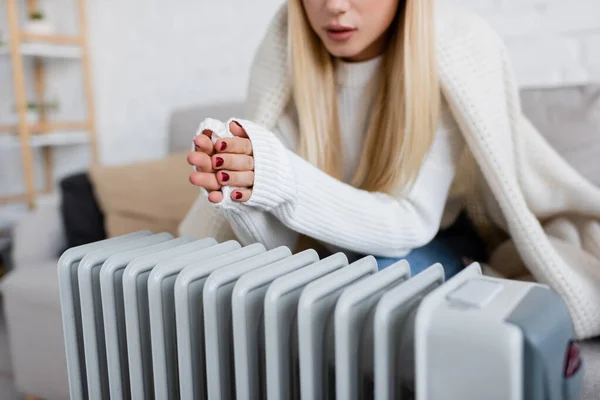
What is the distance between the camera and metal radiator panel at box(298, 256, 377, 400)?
1.52 feet

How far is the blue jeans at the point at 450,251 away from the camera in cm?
84

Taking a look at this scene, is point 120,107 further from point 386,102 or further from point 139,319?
point 139,319

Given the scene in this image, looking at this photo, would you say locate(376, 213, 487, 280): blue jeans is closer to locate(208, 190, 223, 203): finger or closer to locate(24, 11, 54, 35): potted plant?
locate(208, 190, 223, 203): finger

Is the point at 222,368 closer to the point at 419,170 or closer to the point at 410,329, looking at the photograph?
the point at 410,329

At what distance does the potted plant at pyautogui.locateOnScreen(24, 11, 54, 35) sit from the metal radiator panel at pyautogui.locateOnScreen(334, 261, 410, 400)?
209 cm

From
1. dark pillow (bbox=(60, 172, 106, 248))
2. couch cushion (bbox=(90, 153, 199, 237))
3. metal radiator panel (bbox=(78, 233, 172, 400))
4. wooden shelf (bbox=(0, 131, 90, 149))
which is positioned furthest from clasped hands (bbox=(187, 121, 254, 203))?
wooden shelf (bbox=(0, 131, 90, 149))

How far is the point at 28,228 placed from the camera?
1.53m

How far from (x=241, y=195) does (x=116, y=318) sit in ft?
0.58

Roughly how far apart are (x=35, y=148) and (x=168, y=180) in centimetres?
128

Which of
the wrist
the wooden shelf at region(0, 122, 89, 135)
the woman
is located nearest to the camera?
the wrist

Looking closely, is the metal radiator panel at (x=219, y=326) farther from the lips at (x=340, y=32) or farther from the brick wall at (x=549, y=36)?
the brick wall at (x=549, y=36)

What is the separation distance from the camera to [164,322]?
1.80 feet

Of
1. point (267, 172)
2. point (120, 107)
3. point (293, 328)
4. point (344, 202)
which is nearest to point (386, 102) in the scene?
point (344, 202)

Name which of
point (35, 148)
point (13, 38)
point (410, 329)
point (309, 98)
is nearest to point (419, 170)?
point (309, 98)
